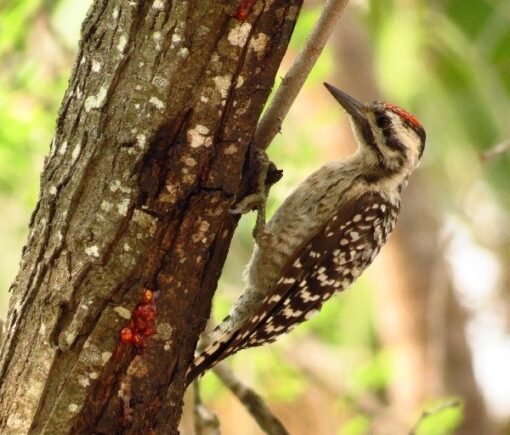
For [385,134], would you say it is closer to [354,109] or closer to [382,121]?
[382,121]

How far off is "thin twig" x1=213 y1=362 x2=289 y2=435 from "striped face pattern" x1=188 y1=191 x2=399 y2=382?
0.10 meters

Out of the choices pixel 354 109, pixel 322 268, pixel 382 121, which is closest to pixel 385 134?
pixel 382 121

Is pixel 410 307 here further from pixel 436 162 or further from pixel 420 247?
pixel 436 162

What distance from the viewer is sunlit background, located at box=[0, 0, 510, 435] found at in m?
5.78

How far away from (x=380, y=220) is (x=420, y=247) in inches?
134

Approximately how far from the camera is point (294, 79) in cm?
285

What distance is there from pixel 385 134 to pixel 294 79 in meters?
1.24

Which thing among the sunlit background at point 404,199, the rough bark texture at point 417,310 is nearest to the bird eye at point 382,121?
the sunlit background at point 404,199

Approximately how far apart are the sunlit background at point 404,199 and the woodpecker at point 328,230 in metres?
0.96

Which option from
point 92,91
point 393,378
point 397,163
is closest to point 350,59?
point 393,378

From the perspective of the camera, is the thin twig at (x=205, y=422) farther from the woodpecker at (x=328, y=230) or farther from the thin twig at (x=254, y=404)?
the woodpecker at (x=328, y=230)

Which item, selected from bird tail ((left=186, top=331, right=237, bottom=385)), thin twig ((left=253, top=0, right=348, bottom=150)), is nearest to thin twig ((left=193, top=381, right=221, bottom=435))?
bird tail ((left=186, top=331, right=237, bottom=385))

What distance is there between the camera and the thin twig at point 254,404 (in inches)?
125

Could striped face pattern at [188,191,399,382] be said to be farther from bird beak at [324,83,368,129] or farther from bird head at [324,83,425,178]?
bird beak at [324,83,368,129]
